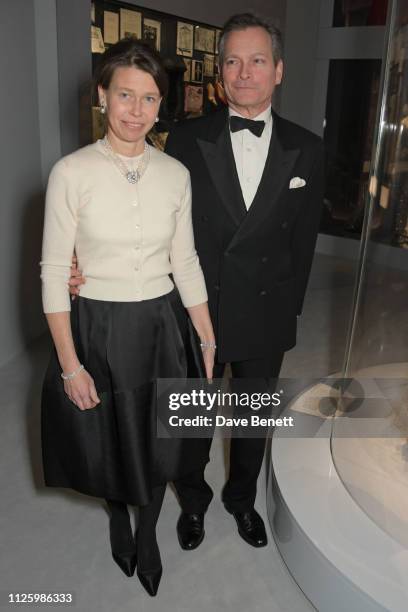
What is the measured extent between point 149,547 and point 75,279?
90 cm

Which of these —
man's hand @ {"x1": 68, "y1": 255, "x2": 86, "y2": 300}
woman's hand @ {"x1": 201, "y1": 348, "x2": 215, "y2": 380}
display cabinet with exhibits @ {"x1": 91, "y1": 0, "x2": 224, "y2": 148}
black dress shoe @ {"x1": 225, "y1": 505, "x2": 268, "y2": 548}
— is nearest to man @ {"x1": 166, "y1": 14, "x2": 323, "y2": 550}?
woman's hand @ {"x1": 201, "y1": 348, "x2": 215, "y2": 380}

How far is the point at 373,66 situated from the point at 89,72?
3884 millimetres

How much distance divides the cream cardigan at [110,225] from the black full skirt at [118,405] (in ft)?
0.22

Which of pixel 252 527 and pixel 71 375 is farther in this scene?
pixel 252 527

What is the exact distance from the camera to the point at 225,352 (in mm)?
1896

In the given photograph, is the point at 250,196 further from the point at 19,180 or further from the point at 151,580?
the point at 19,180

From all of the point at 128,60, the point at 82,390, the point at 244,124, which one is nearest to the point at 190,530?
the point at 82,390

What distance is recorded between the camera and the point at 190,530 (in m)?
2.09

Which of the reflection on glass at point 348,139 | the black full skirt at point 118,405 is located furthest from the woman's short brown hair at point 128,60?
the reflection on glass at point 348,139

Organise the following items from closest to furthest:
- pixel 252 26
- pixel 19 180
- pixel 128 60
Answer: pixel 128 60, pixel 252 26, pixel 19 180

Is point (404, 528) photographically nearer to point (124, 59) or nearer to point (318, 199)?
point (318, 199)

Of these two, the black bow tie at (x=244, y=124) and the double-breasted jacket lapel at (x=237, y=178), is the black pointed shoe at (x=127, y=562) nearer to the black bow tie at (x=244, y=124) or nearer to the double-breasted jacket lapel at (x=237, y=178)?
the double-breasted jacket lapel at (x=237, y=178)

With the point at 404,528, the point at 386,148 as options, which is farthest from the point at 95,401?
the point at 386,148

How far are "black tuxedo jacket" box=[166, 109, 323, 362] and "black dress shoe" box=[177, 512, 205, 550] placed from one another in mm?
636
